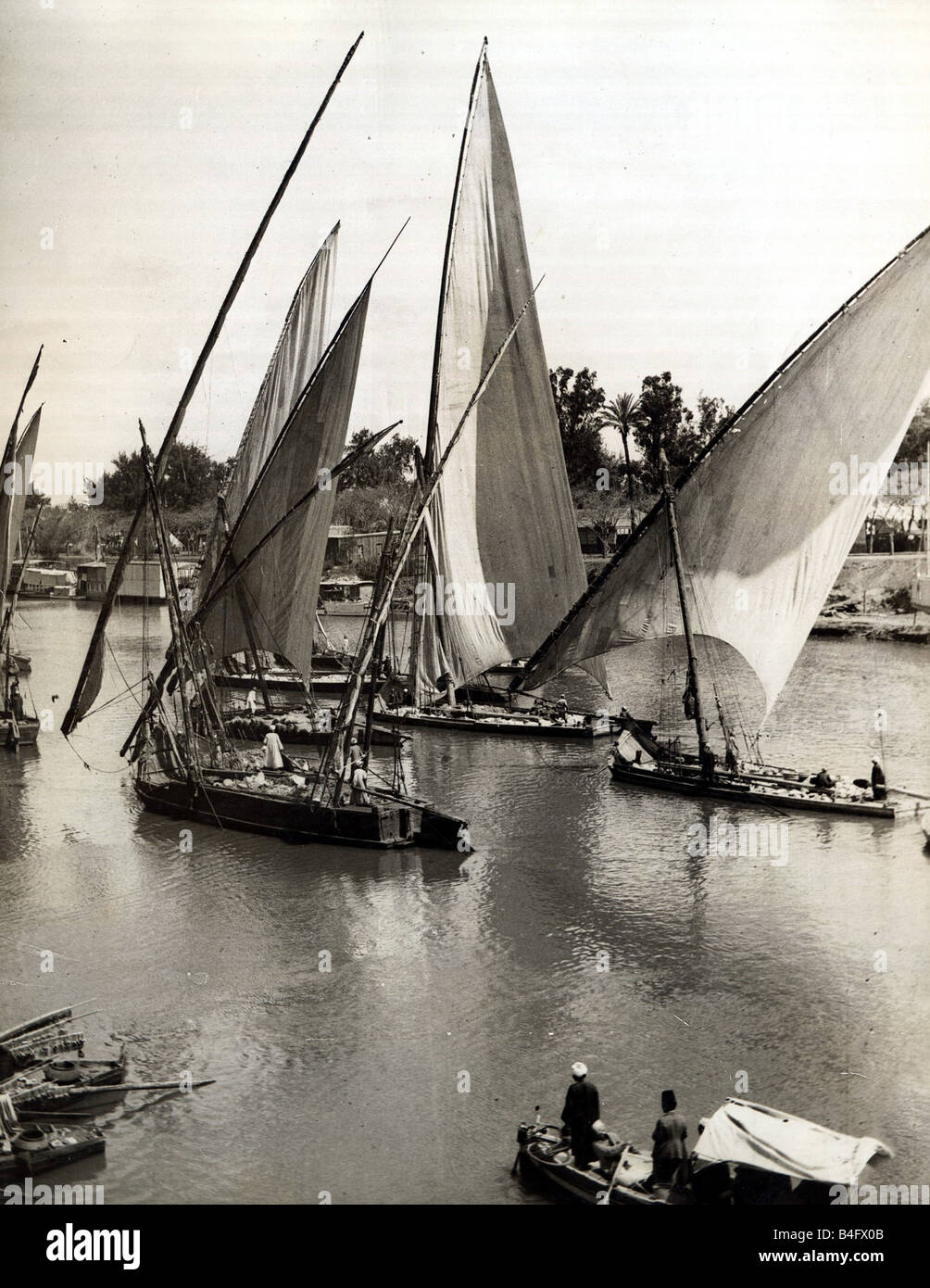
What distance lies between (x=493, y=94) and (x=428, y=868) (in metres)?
5.58

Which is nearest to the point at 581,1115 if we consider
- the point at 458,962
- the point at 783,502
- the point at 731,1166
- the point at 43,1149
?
the point at 731,1166

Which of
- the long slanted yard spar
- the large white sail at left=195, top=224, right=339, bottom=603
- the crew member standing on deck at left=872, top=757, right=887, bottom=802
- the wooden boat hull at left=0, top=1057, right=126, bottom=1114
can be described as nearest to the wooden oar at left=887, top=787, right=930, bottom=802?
the crew member standing on deck at left=872, top=757, right=887, bottom=802

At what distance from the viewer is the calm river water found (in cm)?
697

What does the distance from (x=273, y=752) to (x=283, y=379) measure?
3.14m

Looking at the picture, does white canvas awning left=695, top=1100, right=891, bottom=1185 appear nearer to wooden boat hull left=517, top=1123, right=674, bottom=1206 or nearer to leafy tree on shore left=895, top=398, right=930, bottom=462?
wooden boat hull left=517, top=1123, right=674, bottom=1206

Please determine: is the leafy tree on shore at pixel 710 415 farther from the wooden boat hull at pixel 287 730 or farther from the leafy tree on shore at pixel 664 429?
the wooden boat hull at pixel 287 730

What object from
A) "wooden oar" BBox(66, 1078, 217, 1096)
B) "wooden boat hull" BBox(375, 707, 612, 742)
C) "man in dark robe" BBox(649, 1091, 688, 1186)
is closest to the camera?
"man in dark robe" BBox(649, 1091, 688, 1186)

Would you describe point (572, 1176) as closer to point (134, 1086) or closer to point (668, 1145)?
point (668, 1145)

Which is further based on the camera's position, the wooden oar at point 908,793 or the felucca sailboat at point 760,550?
the felucca sailboat at point 760,550

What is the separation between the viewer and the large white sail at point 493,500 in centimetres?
1002

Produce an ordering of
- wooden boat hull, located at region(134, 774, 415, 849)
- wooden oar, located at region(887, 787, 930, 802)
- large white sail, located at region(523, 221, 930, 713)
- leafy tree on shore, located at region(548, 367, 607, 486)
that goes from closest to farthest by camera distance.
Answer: wooden oar, located at region(887, 787, 930, 802), large white sail, located at region(523, 221, 930, 713), leafy tree on shore, located at region(548, 367, 607, 486), wooden boat hull, located at region(134, 774, 415, 849)

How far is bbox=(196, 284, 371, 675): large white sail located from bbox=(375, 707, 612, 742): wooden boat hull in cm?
111

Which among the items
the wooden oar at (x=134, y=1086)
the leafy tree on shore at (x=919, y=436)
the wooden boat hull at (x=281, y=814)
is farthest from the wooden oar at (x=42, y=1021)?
the leafy tree on shore at (x=919, y=436)

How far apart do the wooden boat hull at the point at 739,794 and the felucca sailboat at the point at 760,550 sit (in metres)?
0.01
